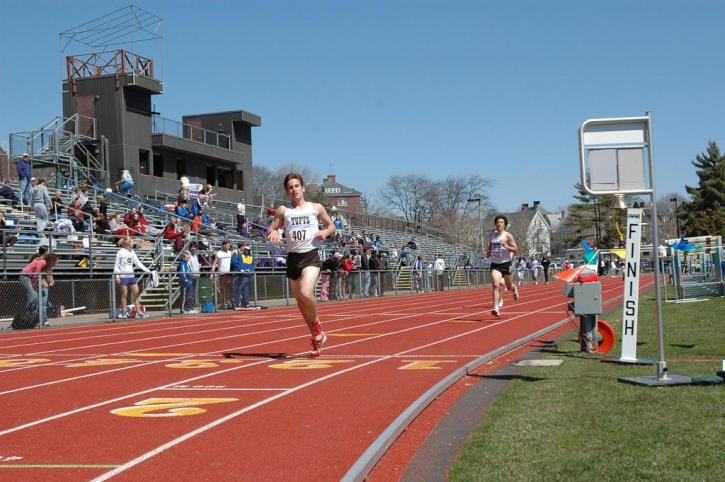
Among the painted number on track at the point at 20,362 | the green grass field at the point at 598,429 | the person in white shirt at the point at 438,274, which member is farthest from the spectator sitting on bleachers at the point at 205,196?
the green grass field at the point at 598,429

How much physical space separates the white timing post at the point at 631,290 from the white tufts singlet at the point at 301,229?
147 inches

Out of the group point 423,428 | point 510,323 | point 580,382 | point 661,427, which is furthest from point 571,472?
point 510,323

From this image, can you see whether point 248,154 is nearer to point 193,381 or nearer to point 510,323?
point 510,323

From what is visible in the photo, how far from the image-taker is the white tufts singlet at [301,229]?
10.5 m

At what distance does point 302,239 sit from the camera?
1052 cm

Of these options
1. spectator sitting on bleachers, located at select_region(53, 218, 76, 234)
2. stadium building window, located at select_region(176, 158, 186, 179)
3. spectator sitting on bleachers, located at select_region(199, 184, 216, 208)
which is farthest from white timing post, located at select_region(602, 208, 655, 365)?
stadium building window, located at select_region(176, 158, 186, 179)

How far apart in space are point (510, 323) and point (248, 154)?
38963mm

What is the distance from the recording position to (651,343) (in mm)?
11328

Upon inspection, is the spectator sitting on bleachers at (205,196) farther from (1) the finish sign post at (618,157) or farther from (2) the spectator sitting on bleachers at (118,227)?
(1) the finish sign post at (618,157)

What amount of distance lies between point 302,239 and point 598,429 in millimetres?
5458

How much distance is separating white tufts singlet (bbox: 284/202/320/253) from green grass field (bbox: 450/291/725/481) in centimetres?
313

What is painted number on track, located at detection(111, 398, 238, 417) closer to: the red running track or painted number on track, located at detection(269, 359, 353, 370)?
the red running track

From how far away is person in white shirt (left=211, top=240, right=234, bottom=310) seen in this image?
2473cm

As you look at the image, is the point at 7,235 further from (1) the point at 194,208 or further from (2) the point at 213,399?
(2) the point at 213,399
